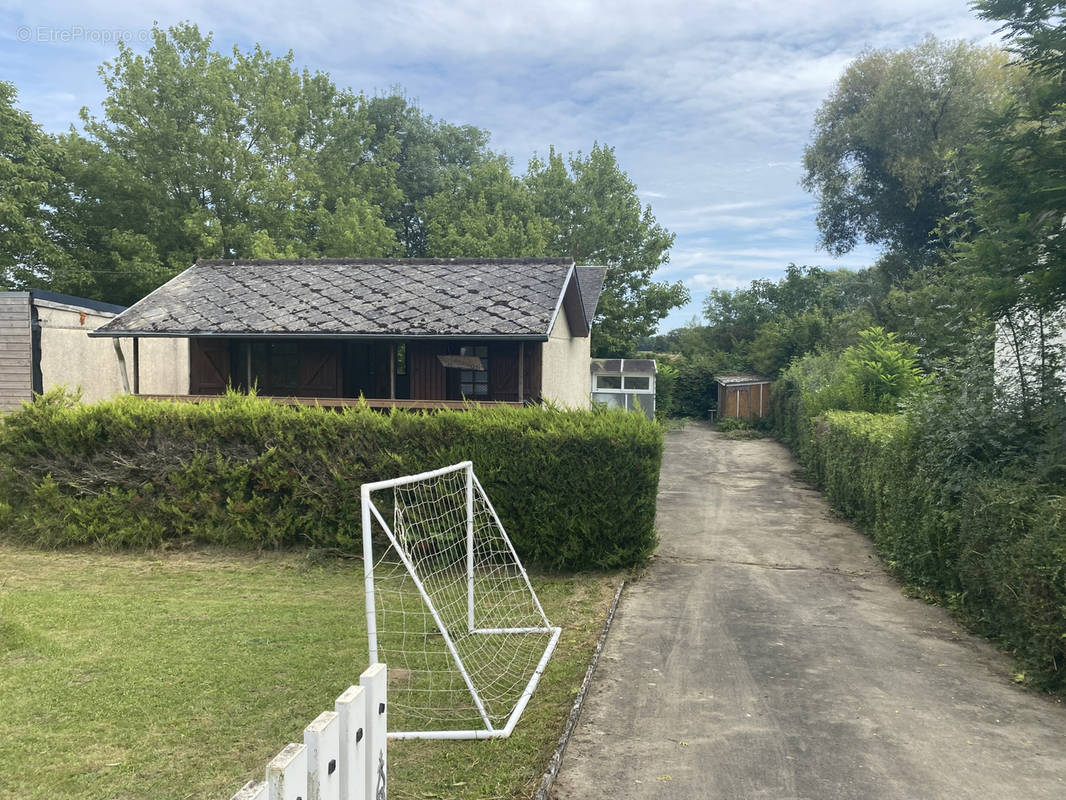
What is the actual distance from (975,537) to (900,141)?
35.8 meters

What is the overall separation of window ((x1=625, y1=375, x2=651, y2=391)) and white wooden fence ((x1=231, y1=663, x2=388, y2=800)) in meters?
30.0

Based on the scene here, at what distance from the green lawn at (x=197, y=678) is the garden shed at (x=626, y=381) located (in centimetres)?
2170

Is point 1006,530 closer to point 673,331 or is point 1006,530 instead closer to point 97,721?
point 97,721

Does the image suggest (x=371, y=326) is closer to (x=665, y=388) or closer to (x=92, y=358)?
(x=92, y=358)

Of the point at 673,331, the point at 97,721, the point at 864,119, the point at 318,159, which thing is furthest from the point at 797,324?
the point at 673,331

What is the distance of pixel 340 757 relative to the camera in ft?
6.81

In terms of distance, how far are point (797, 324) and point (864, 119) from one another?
10.9 metres

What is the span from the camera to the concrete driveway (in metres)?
4.69

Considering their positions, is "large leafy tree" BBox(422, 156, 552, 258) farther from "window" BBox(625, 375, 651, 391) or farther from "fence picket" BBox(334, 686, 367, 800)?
"fence picket" BBox(334, 686, 367, 800)

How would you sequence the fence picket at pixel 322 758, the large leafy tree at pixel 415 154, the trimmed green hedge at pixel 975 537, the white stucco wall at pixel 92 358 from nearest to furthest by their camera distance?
1. the fence picket at pixel 322 758
2. the trimmed green hedge at pixel 975 537
3. the white stucco wall at pixel 92 358
4. the large leafy tree at pixel 415 154

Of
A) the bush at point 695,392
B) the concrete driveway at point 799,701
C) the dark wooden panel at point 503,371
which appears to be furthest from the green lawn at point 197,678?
the bush at point 695,392

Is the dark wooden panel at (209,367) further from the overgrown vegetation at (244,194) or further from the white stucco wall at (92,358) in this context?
the overgrown vegetation at (244,194)

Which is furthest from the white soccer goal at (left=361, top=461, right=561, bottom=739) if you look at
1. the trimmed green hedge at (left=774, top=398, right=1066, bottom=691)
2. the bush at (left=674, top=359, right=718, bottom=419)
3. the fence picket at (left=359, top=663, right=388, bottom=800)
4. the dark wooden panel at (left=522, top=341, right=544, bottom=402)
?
the bush at (left=674, top=359, right=718, bottom=419)

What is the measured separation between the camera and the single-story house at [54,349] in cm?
1468
